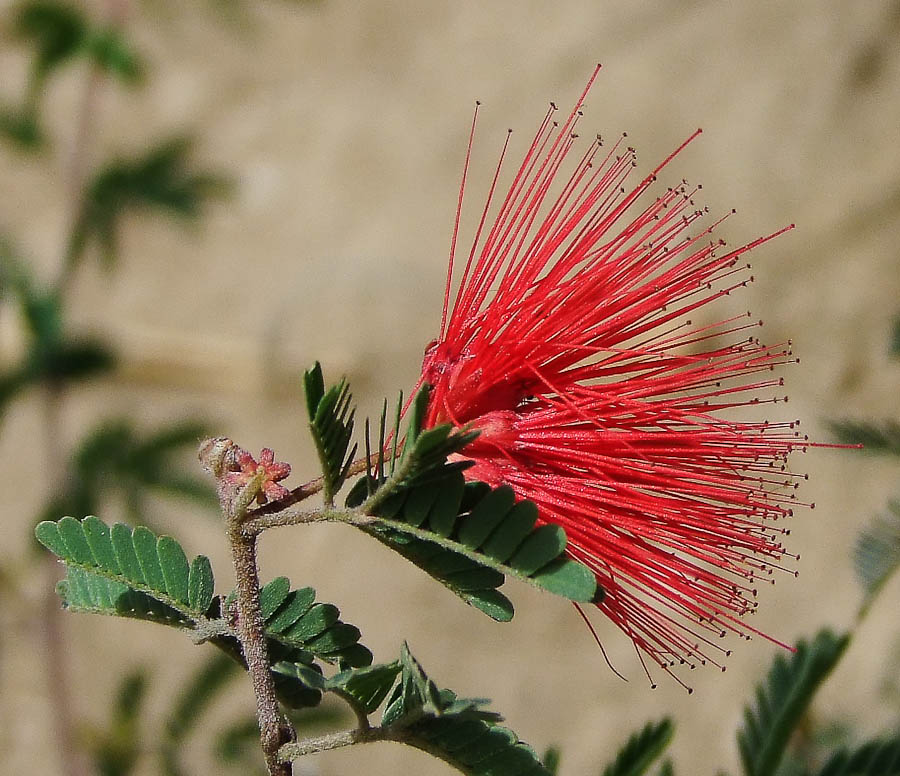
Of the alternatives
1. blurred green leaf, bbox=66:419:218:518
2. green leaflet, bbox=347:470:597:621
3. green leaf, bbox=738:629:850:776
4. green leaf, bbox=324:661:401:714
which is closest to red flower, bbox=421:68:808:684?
green leaflet, bbox=347:470:597:621

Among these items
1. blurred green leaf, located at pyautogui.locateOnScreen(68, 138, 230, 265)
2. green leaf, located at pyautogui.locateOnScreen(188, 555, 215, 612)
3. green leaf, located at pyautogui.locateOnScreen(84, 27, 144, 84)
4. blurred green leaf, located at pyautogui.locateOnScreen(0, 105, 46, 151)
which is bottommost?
green leaf, located at pyautogui.locateOnScreen(188, 555, 215, 612)

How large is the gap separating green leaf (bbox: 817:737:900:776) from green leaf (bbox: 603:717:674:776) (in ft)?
0.87

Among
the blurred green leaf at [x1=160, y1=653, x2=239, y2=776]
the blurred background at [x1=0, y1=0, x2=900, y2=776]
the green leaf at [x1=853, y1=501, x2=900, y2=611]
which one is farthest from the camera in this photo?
the blurred background at [x1=0, y1=0, x2=900, y2=776]

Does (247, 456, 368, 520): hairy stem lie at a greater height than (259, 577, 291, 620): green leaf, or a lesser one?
greater

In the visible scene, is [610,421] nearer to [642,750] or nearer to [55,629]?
[642,750]

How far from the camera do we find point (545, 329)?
1.37 metres

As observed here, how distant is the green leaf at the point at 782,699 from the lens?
170 centimetres

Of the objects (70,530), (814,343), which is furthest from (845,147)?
(70,530)

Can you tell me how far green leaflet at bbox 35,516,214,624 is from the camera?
1291 millimetres

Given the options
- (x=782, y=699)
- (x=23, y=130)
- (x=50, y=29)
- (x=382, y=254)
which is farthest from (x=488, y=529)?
(x=382, y=254)

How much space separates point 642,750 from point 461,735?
1.94 feet

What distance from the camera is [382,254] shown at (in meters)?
5.66

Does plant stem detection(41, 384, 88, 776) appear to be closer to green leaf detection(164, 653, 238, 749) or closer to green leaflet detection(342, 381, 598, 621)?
green leaf detection(164, 653, 238, 749)

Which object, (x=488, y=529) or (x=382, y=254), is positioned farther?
(x=382, y=254)
